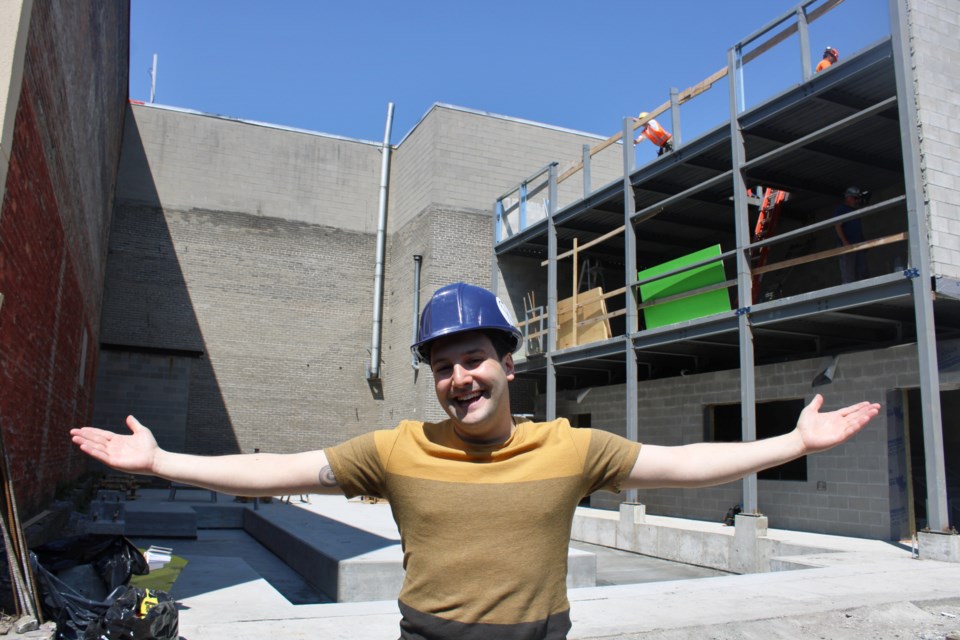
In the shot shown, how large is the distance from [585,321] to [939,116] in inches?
297

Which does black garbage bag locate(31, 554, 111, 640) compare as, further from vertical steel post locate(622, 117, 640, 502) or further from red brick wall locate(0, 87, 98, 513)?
vertical steel post locate(622, 117, 640, 502)

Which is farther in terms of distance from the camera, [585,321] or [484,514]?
[585,321]

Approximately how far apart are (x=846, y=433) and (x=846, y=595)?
532 centimetres

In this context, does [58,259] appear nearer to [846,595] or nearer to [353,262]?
[846,595]

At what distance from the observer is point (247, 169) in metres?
22.0

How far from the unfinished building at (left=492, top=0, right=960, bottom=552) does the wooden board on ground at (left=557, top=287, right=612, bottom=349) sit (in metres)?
0.05

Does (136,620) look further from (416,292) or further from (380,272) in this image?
(380,272)

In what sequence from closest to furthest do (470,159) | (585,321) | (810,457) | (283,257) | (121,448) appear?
(121,448) < (810,457) < (585,321) < (470,159) < (283,257)

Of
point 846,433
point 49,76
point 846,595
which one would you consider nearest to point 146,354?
point 49,76

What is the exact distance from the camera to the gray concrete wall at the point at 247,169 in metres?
21.0

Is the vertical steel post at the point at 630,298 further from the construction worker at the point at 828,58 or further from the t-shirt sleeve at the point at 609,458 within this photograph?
the t-shirt sleeve at the point at 609,458

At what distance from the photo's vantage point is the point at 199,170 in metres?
21.5

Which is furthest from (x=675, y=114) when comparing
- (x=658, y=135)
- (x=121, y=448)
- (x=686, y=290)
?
(x=121, y=448)

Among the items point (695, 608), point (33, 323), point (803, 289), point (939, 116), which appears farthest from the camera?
point (803, 289)
